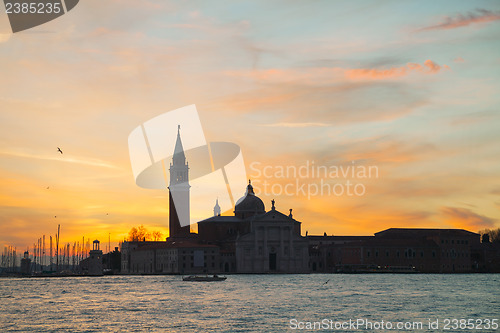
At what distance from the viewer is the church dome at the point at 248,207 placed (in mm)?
129750

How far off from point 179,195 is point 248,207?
532 inches

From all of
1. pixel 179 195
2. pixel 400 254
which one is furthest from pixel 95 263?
pixel 400 254

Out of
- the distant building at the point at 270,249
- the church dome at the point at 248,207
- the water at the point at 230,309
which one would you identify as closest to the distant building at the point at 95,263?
the distant building at the point at 270,249

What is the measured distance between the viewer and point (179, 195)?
403 ft

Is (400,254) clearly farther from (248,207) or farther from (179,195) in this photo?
(179,195)

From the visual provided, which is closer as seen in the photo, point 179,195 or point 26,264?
point 179,195

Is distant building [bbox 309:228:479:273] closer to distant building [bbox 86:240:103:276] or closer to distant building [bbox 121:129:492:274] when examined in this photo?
distant building [bbox 121:129:492:274]

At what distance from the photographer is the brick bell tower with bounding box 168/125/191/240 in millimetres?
122750

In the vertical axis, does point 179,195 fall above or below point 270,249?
above

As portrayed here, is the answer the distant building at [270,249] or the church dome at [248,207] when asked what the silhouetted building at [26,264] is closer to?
the distant building at [270,249]

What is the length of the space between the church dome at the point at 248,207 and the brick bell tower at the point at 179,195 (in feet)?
29.4

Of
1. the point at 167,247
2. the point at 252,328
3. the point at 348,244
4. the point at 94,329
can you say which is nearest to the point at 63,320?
the point at 94,329

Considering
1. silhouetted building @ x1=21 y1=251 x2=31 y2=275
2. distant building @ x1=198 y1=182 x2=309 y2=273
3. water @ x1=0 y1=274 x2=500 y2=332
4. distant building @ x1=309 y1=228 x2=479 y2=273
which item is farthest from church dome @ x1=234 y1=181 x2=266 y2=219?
water @ x1=0 y1=274 x2=500 y2=332

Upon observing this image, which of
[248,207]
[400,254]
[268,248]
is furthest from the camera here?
[248,207]
